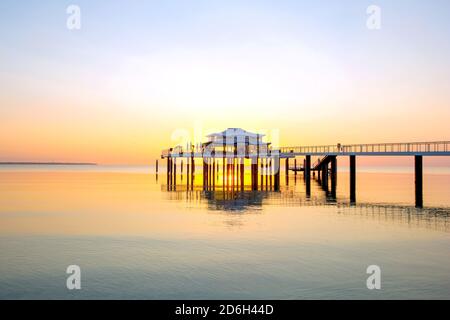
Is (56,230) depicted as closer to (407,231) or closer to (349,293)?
(349,293)

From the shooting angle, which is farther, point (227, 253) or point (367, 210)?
point (367, 210)

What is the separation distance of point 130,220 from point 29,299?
15.1 metres

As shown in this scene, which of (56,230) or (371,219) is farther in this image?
(371,219)

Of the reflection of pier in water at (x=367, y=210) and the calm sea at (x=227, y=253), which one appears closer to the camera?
the calm sea at (x=227, y=253)

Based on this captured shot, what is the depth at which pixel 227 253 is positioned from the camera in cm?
1755

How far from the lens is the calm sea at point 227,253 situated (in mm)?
13070

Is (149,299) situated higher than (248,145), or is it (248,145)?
(248,145)

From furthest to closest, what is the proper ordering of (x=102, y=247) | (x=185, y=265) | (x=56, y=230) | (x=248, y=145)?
(x=248, y=145)
(x=56, y=230)
(x=102, y=247)
(x=185, y=265)

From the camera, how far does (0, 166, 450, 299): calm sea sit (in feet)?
42.9

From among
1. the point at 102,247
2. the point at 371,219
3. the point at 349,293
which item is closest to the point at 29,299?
the point at 102,247

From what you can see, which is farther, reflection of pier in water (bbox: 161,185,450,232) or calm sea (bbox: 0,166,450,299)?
reflection of pier in water (bbox: 161,185,450,232)

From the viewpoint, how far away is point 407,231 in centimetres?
2241
